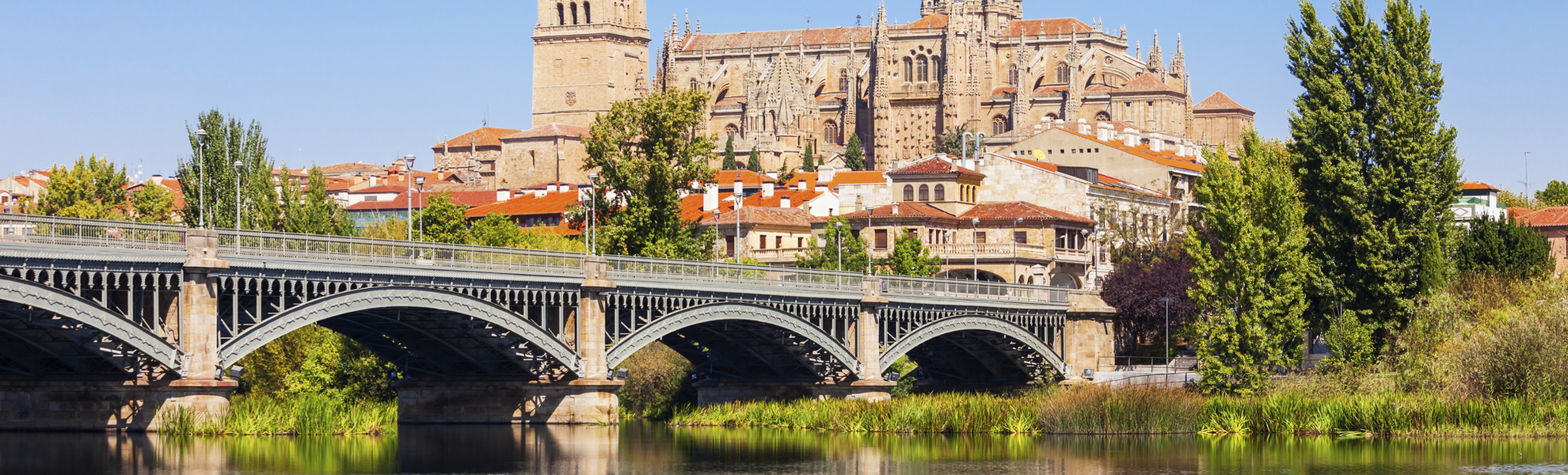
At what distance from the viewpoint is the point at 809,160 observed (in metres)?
184

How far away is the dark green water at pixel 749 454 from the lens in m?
45.5

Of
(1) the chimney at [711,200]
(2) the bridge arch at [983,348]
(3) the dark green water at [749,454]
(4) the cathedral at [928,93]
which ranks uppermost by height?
(4) the cathedral at [928,93]

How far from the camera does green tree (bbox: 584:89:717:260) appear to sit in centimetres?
8331

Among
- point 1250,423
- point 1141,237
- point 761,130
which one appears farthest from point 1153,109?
point 1250,423

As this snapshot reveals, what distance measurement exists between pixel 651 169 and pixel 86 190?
5148 cm

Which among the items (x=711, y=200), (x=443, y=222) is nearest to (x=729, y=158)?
(x=711, y=200)

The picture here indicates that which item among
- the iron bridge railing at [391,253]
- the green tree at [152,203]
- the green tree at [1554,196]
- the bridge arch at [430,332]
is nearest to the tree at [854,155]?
the green tree at [1554,196]

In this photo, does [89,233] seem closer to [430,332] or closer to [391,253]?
[391,253]

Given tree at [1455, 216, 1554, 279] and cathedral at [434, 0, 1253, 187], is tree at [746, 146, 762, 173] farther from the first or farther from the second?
tree at [1455, 216, 1554, 279]

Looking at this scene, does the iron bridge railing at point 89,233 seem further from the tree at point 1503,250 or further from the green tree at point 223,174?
the tree at point 1503,250

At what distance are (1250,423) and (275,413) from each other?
26.9 metres

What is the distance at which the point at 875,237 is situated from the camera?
105m

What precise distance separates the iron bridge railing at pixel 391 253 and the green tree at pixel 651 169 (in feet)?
82.0

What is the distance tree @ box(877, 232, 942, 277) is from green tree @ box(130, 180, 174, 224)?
46546 mm
